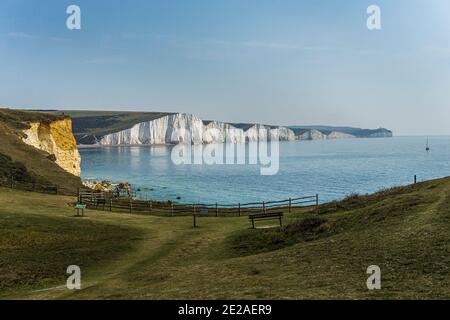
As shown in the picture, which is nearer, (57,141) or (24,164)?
(24,164)

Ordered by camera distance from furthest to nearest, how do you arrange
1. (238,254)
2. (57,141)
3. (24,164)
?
1. (57,141)
2. (24,164)
3. (238,254)

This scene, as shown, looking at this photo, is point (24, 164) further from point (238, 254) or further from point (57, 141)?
point (238, 254)

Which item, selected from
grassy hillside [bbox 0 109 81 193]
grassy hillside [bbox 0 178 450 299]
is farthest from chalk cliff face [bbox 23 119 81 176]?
grassy hillside [bbox 0 178 450 299]

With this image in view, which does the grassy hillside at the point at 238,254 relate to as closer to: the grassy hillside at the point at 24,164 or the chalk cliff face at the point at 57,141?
the grassy hillside at the point at 24,164

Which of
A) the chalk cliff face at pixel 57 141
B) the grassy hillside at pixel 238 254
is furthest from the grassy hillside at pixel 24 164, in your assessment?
the grassy hillside at pixel 238 254

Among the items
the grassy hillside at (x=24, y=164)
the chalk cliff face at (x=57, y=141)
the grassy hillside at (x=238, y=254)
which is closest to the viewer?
the grassy hillside at (x=238, y=254)

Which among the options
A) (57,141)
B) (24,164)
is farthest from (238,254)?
(57,141)
